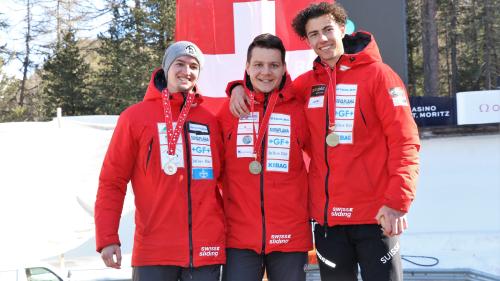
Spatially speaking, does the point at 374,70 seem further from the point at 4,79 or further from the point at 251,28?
the point at 4,79

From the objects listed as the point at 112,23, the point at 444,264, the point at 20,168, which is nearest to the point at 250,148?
the point at 20,168

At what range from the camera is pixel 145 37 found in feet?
70.2

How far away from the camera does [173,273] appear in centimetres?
257

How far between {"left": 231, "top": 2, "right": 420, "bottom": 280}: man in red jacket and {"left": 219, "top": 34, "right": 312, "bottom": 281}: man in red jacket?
0.08 metres

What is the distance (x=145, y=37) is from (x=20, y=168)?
1714cm

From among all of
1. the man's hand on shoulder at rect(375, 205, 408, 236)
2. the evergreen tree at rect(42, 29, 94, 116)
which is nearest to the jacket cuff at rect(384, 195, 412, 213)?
the man's hand on shoulder at rect(375, 205, 408, 236)

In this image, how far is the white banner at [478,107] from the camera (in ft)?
28.1

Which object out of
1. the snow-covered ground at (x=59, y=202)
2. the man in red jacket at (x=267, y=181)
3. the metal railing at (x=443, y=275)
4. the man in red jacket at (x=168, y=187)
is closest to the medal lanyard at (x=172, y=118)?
the man in red jacket at (x=168, y=187)

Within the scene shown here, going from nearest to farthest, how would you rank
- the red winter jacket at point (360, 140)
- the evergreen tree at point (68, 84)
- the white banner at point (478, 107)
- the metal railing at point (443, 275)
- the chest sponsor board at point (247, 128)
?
the red winter jacket at point (360, 140) → the chest sponsor board at point (247, 128) → the metal railing at point (443, 275) → the white banner at point (478, 107) → the evergreen tree at point (68, 84)

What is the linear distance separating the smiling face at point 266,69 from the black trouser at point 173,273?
854 millimetres

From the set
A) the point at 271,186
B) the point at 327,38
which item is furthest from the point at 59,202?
the point at 327,38

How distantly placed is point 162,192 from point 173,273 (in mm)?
Answer: 359

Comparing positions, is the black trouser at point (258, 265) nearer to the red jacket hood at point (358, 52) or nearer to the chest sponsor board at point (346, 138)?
the chest sponsor board at point (346, 138)

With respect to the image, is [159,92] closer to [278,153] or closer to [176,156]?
[176,156]
